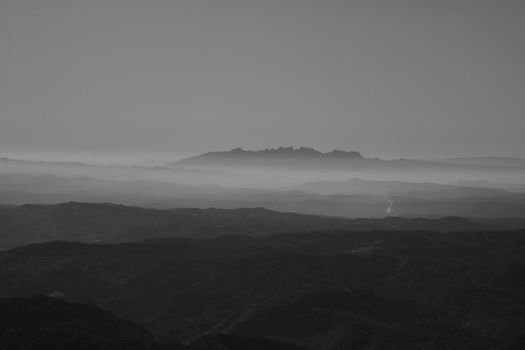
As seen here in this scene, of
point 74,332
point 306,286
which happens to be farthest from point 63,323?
point 306,286

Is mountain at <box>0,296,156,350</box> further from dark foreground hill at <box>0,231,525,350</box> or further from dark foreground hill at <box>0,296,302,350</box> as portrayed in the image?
dark foreground hill at <box>0,231,525,350</box>

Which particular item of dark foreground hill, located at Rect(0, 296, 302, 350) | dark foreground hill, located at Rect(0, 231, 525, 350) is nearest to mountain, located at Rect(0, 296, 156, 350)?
dark foreground hill, located at Rect(0, 296, 302, 350)

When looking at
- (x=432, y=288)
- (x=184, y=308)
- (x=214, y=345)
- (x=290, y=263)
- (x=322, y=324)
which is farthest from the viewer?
(x=290, y=263)

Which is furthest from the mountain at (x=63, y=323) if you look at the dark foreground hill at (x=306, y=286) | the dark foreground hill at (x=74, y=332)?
the dark foreground hill at (x=306, y=286)

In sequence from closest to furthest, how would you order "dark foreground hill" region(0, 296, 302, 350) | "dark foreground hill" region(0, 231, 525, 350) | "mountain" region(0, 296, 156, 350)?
"dark foreground hill" region(0, 296, 302, 350)
"mountain" region(0, 296, 156, 350)
"dark foreground hill" region(0, 231, 525, 350)

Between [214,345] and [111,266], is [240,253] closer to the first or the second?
[111,266]

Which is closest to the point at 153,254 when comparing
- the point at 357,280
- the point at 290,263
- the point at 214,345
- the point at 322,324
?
the point at 290,263

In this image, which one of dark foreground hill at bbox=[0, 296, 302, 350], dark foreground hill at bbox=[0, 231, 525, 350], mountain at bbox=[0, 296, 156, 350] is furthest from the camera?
dark foreground hill at bbox=[0, 231, 525, 350]

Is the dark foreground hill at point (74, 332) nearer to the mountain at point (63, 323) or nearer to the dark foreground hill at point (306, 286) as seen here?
the mountain at point (63, 323)

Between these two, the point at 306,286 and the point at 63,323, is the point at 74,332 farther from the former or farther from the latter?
the point at 306,286
